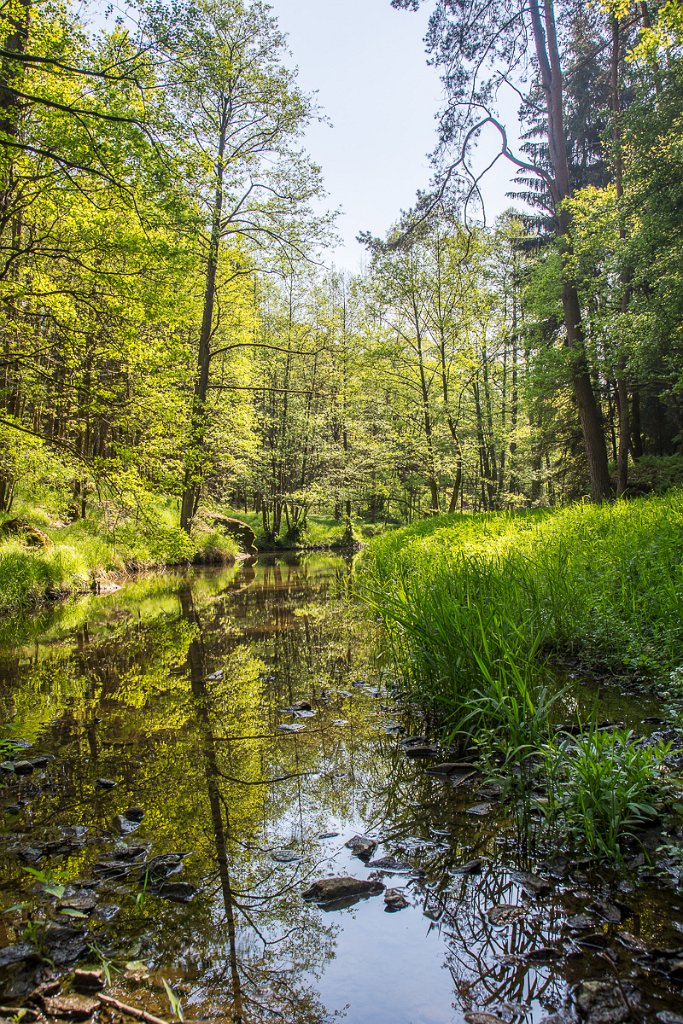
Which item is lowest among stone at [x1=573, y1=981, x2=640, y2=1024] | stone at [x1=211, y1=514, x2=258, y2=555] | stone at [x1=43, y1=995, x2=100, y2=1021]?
stone at [x1=43, y1=995, x2=100, y2=1021]

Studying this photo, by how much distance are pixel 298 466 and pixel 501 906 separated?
1246 inches

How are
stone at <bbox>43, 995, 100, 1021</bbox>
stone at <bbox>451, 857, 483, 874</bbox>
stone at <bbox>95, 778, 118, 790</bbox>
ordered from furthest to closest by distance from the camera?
1. stone at <bbox>95, 778, 118, 790</bbox>
2. stone at <bbox>451, 857, 483, 874</bbox>
3. stone at <bbox>43, 995, 100, 1021</bbox>

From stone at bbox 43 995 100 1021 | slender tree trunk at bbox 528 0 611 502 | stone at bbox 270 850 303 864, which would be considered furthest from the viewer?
slender tree trunk at bbox 528 0 611 502

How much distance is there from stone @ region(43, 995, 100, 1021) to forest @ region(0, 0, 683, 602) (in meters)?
6.00

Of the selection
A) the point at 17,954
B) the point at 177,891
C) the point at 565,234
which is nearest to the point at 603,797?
the point at 177,891

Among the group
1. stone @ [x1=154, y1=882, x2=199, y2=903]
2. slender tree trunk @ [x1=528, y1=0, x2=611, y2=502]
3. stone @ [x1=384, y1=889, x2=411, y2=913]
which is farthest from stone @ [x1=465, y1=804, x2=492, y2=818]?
slender tree trunk @ [x1=528, y1=0, x2=611, y2=502]

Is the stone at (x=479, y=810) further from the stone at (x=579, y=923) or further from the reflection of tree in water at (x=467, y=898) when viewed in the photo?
the stone at (x=579, y=923)

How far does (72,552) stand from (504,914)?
44.4ft

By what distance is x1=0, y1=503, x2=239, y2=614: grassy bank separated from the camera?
31.6 feet

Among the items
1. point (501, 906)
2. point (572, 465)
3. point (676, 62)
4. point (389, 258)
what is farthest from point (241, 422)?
point (501, 906)

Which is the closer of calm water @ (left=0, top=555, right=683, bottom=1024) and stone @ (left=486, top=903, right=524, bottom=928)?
calm water @ (left=0, top=555, right=683, bottom=1024)

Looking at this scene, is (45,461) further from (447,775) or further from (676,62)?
(676,62)

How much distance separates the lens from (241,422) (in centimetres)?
1984

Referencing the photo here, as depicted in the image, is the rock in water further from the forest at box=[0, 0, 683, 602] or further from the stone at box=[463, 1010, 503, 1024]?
the stone at box=[463, 1010, 503, 1024]
